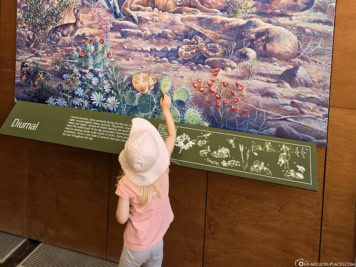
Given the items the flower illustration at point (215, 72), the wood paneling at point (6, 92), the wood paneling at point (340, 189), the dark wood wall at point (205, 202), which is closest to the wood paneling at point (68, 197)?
the dark wood wall at point (205, 202)

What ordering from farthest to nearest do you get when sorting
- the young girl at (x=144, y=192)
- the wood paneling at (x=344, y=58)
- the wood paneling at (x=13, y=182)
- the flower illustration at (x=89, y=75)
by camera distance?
1. the wood paneling at (x=13, y=182)
2. the flower illustration at (x=89, y=75)
3. the wood paneling at (x=344, y=58)
4. the young girl at (x=144, y=192)

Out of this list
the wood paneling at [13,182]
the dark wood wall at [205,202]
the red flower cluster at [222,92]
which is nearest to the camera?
the dark wood wall at [205,202]

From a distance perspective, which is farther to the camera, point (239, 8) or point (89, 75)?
point (89, 75)

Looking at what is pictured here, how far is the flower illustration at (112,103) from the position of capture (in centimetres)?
292

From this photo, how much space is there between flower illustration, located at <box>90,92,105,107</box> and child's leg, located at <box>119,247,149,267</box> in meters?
0.99

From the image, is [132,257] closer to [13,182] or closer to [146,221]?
[146,221]

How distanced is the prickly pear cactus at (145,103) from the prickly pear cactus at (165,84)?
0.09 metres

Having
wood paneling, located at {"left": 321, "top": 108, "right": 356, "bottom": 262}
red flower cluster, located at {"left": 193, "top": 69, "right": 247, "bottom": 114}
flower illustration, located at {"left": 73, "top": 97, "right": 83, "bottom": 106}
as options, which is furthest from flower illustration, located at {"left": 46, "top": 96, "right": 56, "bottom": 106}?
wood paneling, located at {"left": 321, "top": 108, "right": 356, "bottom": 262}

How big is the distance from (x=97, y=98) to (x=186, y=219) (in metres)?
0.97

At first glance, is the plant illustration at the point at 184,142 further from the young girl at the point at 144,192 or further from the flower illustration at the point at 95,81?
the flower illustration at the point at 95,81

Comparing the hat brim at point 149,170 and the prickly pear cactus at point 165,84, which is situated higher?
the prickly pear cactus at point 165,84

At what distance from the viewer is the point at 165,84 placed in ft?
9.18

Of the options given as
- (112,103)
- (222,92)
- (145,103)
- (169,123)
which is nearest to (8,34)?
(112,103)

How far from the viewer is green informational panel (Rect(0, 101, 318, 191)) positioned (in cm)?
243
